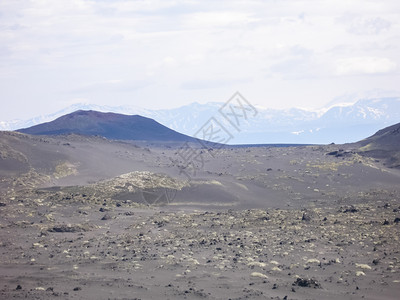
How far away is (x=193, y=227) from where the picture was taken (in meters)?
40.5

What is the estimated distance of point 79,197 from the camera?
51562mm

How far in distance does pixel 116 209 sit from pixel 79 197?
4.85m

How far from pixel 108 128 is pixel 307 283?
127 meters

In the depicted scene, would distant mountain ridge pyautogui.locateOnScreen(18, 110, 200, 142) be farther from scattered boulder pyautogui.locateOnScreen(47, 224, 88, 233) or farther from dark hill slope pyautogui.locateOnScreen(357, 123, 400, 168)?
scattered boulder pyautogui.locateOnScreen(47, 224, 88, 233)

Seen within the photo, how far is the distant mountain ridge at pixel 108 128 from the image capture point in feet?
456

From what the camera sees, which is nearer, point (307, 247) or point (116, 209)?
point (307, 247)

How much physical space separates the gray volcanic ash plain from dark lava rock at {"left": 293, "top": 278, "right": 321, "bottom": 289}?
64 mm

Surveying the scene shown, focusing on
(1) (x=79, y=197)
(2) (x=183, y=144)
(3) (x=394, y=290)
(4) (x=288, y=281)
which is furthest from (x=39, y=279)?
(2) (x=183, y=144)

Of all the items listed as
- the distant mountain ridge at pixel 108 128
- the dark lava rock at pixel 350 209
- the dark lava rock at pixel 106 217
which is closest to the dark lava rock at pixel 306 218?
the dark lava rock at pixel 350 209

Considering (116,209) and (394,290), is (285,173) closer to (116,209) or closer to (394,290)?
(116,209)

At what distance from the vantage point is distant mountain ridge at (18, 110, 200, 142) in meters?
139

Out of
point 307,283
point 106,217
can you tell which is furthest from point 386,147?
point 307,283

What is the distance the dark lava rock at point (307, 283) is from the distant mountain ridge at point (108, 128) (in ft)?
376

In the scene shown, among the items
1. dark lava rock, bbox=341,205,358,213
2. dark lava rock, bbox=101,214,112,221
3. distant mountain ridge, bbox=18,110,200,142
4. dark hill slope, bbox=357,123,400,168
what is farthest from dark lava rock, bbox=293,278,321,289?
distant mountain ridge, bbox=18,110,200,142
